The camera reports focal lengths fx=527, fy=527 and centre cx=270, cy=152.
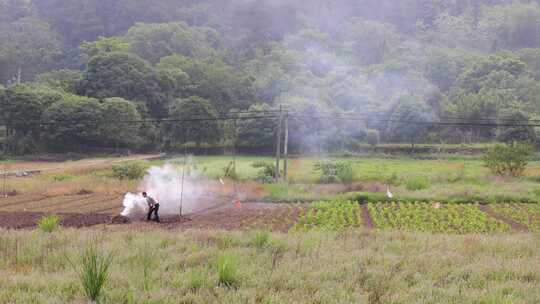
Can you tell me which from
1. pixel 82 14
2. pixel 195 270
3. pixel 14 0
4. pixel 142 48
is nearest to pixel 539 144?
pixel 195 270

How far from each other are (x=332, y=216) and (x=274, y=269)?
41.5 ft

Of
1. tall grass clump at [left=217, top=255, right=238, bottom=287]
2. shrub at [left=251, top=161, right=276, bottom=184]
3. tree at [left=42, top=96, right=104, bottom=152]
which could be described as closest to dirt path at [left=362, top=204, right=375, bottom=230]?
shrub at [left=251, top=161, right=276, bottom=184]

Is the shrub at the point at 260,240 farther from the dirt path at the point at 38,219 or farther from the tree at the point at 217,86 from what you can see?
the tree at the point at 217,86

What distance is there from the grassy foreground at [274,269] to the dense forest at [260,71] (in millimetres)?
24800

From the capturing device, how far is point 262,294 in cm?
713

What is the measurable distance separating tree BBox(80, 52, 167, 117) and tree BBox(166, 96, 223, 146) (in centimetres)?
899

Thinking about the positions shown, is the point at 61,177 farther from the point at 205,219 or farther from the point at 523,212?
the point at 523,212

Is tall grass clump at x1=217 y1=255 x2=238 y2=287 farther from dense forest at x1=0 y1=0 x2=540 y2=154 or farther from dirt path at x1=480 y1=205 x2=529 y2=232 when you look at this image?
dense forest at x1=0 y1=0 x2=540 y2=154

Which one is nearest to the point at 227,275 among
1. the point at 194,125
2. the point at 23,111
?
the point at 194,125

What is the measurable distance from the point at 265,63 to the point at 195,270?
3324 inches

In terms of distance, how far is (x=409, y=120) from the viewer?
5366 centimetres

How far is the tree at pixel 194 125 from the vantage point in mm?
48438

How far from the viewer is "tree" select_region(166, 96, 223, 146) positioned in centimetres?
4844

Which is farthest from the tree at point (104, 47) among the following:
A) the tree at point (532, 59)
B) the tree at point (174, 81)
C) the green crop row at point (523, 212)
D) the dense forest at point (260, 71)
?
the green crop row at point (523, 212)
